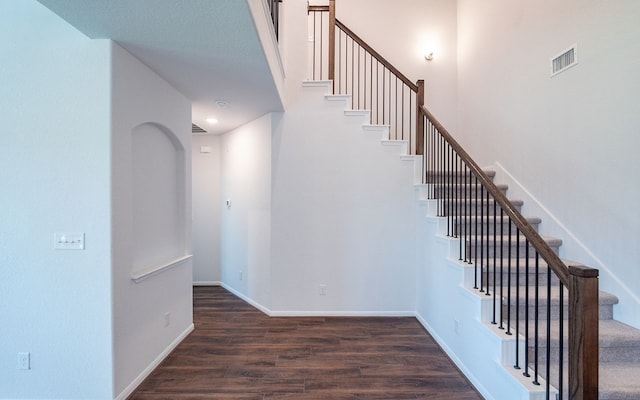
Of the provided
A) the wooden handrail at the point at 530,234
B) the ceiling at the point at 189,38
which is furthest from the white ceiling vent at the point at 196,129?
the wooden handrail at the point at 530,234

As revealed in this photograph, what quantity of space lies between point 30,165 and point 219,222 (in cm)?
326

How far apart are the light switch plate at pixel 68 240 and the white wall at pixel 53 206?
0.03 m

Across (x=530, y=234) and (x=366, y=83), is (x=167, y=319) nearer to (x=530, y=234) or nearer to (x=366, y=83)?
(x=530, y=234)

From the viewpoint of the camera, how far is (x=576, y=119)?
2.89 metres

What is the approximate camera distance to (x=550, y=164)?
3.22m

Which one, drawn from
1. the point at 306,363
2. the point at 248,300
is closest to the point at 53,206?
the point at 306,363

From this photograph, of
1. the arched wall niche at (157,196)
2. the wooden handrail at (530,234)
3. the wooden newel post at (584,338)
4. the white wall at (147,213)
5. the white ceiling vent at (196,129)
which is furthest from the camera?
the white ceiling vent at (196,129)

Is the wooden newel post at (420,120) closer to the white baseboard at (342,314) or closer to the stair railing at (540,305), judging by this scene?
the stair railing at (540,305)

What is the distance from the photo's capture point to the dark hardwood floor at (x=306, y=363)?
8.10ft

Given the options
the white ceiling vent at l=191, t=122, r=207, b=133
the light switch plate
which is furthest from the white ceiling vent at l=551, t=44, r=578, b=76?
the white ceiling vent at l=191, t=122, r=207, b=133

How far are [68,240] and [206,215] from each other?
10.4ft

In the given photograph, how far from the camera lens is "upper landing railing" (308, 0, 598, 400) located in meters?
1.54

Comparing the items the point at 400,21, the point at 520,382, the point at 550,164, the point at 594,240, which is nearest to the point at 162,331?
the point at 520,382

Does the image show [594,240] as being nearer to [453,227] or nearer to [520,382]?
[453,227]
